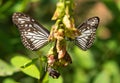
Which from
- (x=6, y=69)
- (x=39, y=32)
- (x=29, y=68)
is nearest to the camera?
(x=39, y=32)

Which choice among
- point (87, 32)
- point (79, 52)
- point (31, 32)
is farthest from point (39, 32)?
point (79, 52)

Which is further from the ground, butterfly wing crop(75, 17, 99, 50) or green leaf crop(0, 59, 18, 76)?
butterfly wing crop(75, 17, 99, 50)

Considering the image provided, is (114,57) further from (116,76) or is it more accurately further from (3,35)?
(3,35)

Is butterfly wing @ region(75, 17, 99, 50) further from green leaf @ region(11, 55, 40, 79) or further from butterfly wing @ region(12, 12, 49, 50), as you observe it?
green leaf @ region(11, 55, 40, 79)

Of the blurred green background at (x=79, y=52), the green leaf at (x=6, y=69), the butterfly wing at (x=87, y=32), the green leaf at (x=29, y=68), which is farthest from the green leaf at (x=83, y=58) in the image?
the butterfly wing at (x=87, y=32)

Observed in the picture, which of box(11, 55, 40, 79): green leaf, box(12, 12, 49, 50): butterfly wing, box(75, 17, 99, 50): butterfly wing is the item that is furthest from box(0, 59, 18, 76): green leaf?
box(75, 17, 99, 50): butterfly wing

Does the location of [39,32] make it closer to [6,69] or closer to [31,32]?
[31,32]

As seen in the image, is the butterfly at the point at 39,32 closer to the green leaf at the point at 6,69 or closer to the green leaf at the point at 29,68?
the green leaf at the point at 29,68

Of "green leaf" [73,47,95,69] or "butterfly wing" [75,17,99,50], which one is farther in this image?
"green leaf" [73,47,95,69]
